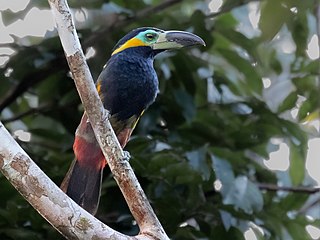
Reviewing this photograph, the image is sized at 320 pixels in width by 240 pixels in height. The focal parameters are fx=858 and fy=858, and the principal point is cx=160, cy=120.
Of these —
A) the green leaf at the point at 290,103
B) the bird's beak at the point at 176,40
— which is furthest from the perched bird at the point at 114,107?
the green leaf at the point at 290,103

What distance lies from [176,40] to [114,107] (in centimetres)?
43

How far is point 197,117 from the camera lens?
5.08 metres

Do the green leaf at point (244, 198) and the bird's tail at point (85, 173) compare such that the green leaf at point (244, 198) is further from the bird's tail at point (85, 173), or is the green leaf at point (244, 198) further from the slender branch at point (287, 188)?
the bird's tail at point (85, 173)

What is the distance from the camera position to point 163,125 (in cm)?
504

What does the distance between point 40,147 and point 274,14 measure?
1739 mm

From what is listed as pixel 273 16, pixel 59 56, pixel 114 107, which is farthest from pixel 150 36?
pixel 59 56

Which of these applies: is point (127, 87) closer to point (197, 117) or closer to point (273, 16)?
point (273, 16)

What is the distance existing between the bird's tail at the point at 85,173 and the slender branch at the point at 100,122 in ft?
1.73

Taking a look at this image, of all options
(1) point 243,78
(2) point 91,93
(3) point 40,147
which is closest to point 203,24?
(1) point 243,78

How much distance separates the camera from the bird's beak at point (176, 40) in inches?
154

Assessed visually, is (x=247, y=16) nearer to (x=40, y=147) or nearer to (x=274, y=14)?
(x=274, y=14)

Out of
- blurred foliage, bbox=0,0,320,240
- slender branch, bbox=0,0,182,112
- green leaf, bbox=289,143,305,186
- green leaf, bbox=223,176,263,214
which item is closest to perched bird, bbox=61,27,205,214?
blurred foliage, bbox=0,0,320,240

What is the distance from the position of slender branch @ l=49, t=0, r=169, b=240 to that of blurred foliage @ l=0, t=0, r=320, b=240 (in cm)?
82

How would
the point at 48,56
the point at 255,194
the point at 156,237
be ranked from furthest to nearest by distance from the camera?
the point at 48,56 → the point at 255,194 → the point at 156,237
